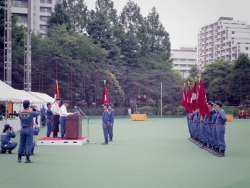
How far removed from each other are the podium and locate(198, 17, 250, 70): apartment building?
291ft

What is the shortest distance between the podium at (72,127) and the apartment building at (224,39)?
8873 centimetres

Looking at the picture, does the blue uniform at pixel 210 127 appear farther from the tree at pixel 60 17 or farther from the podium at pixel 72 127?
the tree at pixel 60 17

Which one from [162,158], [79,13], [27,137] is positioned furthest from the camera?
[79,13]

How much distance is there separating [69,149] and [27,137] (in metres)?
3.76

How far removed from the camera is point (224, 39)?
357 ft

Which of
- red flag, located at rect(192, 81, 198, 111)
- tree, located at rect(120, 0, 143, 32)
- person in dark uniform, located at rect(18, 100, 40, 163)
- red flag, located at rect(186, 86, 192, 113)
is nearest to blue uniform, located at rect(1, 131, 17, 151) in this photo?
person in dark uniform, located at rect(18, 100, 40, 163)

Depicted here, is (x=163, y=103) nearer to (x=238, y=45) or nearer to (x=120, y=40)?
(x=120, y=40)

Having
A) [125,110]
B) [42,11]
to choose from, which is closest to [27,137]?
[125,110]

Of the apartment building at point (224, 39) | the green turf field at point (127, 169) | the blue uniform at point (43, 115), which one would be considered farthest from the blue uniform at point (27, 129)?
the apartment building at point (224, 39)

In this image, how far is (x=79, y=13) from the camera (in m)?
60.1

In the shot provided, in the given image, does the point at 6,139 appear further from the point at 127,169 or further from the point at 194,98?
the point at 194,98

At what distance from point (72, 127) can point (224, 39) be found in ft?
326

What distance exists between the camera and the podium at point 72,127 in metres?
15.6

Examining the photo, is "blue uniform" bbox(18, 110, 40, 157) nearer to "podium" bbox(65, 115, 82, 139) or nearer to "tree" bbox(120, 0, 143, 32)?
"podium" bbox(65, 115, 82, 139)
